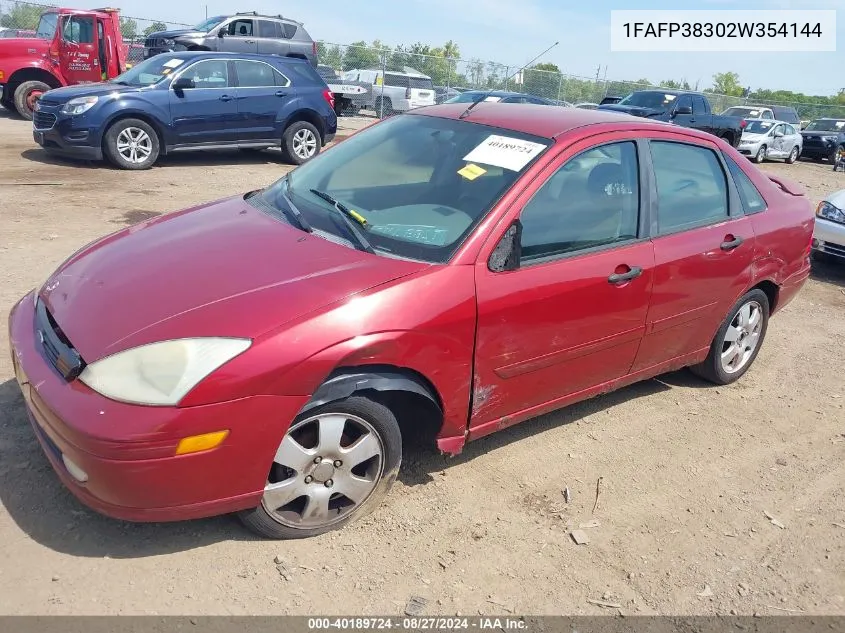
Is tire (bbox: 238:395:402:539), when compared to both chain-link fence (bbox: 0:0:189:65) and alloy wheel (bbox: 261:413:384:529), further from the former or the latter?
chain-link fence (bbox: 0:0:189:65)

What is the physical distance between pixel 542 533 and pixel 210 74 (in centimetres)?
991

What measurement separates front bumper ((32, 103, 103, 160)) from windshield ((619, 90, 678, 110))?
43.5 ft

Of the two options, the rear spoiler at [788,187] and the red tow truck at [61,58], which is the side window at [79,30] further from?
the rear spoiler at [788,187]

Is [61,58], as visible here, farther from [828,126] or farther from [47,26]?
[828,126]

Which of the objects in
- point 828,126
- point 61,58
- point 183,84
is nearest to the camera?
point 183,84

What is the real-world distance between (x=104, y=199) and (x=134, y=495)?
707 centimetres

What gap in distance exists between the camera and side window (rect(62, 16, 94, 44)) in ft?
49.8

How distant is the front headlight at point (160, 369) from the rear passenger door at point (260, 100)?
31.3 feet

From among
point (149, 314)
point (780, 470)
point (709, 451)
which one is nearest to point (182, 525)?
point (149, 314)

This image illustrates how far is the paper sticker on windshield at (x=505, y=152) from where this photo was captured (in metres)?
3.40

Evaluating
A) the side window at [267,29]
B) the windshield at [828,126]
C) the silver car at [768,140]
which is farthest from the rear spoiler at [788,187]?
the windshield at [828,126]

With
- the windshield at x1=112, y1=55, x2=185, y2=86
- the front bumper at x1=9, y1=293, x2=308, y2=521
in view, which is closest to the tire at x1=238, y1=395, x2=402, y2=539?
the front bumper at x1=9, y1=293, x2=308, y2=521

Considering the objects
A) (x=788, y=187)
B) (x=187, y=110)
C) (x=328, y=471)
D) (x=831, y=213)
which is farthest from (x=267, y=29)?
(x=328, y=471)

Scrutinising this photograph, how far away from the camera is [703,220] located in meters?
4.13
